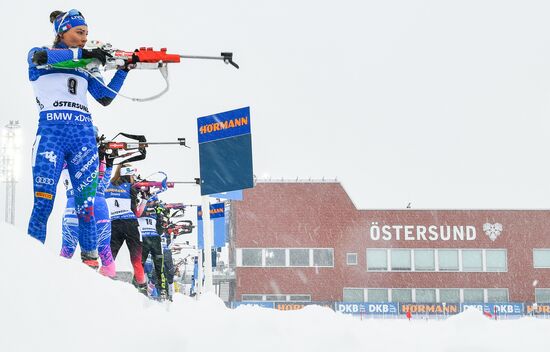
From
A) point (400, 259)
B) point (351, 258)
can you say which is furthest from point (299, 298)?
point (400, 259)

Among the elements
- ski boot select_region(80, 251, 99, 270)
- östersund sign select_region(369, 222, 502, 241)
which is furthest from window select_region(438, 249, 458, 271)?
ski boot select_region(80, 251, 99, 270)

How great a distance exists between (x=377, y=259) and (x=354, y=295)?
9.22 ft

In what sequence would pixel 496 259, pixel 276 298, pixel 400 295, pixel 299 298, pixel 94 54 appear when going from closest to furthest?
pixel 94 54, pixel 276 298, pixel 299 298, pixel 400 295, pixel 496 259

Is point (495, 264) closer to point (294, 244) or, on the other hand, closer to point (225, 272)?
point (294, 244)

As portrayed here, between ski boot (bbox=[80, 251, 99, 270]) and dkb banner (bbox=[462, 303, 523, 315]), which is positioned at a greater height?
ski boot (bbox=[80, 251, 99, 270])

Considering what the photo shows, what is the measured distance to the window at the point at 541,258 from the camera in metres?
46.1

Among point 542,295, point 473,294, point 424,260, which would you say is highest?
point 424,260

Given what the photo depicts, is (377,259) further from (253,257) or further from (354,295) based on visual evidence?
(253,257)

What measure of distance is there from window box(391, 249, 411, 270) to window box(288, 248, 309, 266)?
18.6 feet

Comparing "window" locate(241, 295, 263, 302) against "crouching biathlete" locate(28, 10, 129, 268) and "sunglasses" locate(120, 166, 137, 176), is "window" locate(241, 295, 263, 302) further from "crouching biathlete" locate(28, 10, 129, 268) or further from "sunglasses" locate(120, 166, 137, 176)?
"crouching biathlete" locate(28, 10, 129, 268)

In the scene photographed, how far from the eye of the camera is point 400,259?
4541 cm

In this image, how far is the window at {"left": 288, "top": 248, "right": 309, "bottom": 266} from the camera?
45406 mm

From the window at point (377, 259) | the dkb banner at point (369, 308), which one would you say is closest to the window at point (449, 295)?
the window at point (377, 259)

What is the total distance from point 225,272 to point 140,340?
49957mm
